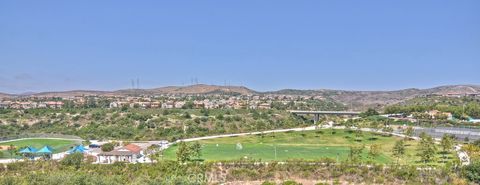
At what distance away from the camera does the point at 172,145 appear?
6969 centimetres

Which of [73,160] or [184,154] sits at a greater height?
[184,154]

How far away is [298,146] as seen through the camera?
69.0 m

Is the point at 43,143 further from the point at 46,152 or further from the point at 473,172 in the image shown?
the point at 473,172

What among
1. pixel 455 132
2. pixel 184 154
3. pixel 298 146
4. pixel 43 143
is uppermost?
pixel 455 132

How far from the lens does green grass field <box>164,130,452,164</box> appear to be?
189 feet

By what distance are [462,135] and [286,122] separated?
1334 inches

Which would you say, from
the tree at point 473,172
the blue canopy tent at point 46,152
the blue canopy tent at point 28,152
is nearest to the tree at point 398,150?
the tree at point 473,172

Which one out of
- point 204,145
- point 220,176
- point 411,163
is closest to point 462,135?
point 411,163

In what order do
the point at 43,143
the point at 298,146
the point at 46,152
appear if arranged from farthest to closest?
A: the point at 43,143 < the point at 298,146 < the point at 46,152

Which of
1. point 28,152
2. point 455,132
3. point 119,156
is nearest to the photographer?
point 119,156

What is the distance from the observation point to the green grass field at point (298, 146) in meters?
57.7

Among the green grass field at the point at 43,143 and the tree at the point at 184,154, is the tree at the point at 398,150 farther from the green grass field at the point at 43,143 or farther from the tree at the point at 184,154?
the green grass field at the point at 43,143

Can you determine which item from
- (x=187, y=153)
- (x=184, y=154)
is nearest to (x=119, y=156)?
(x=184, y=154)

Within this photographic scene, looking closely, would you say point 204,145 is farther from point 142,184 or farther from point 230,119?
point 142,184
